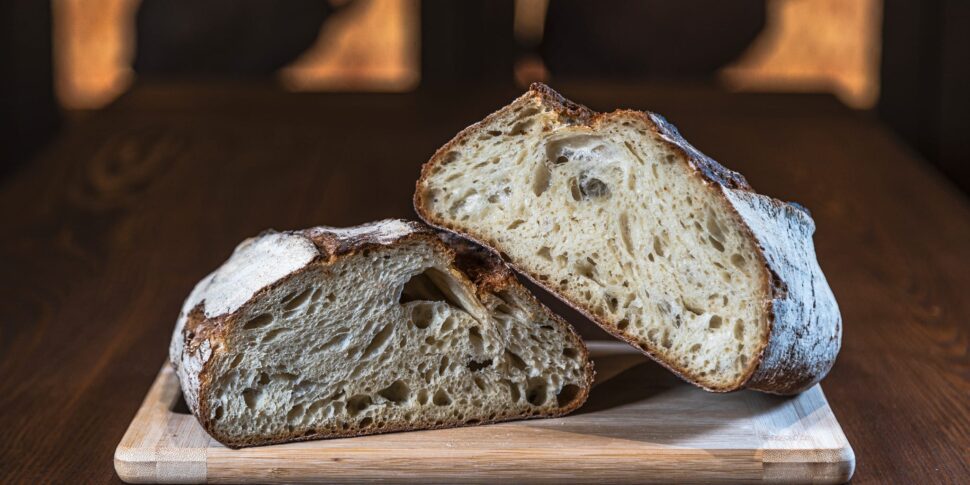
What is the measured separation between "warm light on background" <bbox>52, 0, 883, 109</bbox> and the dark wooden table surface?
42 centimetres

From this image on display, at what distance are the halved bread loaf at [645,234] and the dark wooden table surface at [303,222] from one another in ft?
0.92

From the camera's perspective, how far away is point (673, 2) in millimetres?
5094

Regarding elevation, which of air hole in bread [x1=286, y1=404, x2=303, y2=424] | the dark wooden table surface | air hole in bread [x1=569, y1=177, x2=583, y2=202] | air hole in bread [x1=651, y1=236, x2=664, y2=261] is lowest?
the dark wooden table surface

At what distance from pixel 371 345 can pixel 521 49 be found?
3.23 metres

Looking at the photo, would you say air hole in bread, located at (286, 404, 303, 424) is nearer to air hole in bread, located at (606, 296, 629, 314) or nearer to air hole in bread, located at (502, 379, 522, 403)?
air hole in bread, located at (502, 379, 522, 403)

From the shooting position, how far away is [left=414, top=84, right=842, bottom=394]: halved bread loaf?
1.91m

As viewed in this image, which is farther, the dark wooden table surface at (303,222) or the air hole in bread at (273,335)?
the dark wooden table surface at (303,222)

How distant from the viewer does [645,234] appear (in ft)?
6.50

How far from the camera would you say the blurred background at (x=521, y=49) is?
495 centimetres

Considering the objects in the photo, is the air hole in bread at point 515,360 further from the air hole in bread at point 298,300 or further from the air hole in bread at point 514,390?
the air hole in bread at point 298,300

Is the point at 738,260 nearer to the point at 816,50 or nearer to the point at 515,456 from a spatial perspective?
the point at 515,456

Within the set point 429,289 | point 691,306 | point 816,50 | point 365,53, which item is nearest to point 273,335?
point 429,289

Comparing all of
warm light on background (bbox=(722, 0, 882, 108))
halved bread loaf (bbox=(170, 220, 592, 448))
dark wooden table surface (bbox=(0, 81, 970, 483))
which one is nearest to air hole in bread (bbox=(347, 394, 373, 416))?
halved bread loaf (bbox=(170, 220, 592, 448))

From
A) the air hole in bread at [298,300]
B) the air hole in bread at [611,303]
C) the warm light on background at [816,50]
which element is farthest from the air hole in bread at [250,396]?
the warm light on background at [816,50]
